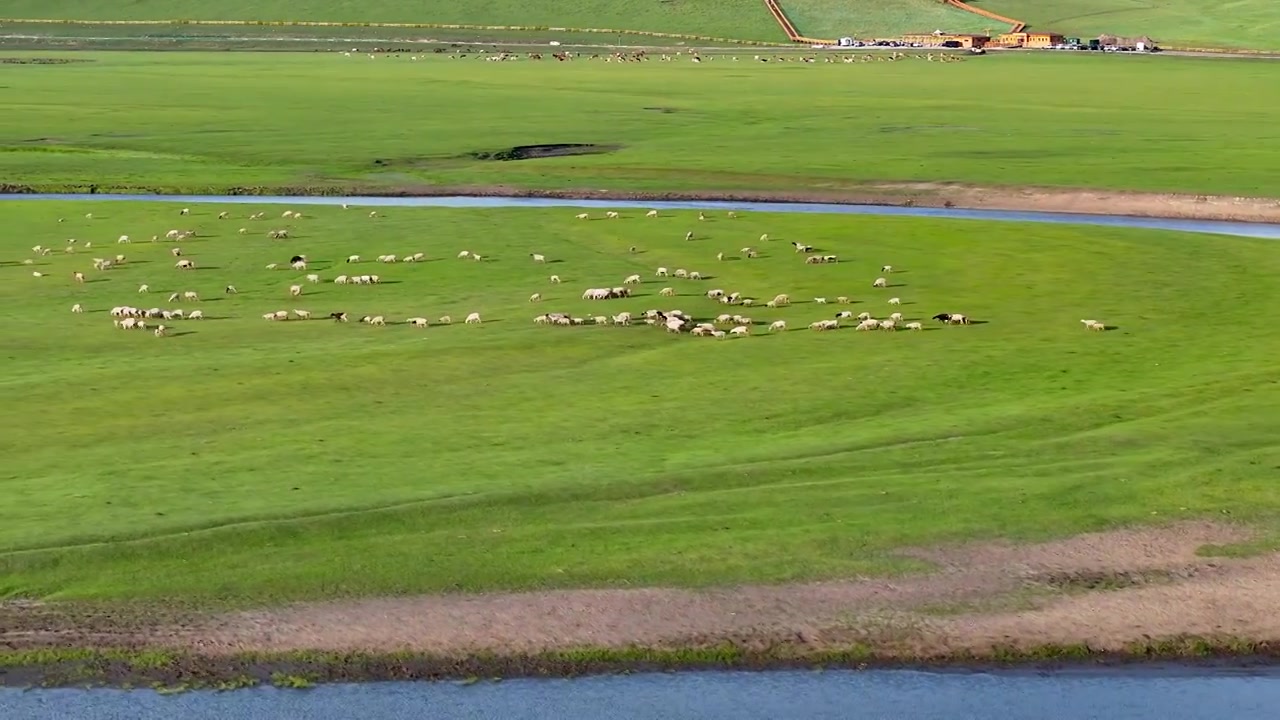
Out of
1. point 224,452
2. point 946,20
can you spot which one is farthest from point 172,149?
point 946,20

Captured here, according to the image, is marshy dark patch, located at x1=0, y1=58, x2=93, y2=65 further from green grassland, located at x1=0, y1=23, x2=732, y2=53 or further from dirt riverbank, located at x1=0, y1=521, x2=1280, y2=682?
dirt riverbank, located at x1=0, y1=521, x2=1280, y2=682

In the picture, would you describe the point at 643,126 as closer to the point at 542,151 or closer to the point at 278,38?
the point at 542,151

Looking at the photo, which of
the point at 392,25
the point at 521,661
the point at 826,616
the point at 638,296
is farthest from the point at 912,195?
the point at 392,25

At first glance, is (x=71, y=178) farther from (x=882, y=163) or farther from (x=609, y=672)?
(x=609, y=672)

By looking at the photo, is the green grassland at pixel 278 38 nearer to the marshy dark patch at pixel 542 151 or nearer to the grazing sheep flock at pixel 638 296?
the marshy dark patch at pixel 542 151

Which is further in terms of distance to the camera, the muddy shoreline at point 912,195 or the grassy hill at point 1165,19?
the grassy hill at point 1165,19

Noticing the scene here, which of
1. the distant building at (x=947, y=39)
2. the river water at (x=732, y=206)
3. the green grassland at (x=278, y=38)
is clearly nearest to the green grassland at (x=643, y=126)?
the river water at (x=732, y=206)
